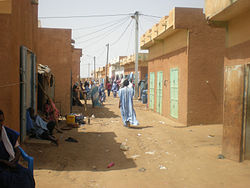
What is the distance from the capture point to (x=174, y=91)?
35.2ft

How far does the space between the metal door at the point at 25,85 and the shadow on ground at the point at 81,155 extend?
68 centimetres

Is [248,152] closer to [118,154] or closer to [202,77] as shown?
[118,154]

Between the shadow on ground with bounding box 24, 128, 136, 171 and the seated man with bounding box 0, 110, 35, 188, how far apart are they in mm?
1789

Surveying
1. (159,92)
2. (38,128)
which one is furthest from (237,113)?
(159,92)

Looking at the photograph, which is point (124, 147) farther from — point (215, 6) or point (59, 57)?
point (59, 57)

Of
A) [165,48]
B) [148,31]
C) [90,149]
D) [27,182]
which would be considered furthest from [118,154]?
[148,31]

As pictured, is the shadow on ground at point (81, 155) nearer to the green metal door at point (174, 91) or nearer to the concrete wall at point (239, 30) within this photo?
the concrete wall at point (239, 30)

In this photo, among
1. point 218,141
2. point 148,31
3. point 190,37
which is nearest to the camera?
point 218,141

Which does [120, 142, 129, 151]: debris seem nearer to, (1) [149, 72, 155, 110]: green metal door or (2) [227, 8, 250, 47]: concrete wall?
Answer: (2) [227, 8, 250, 47]: concrete wall

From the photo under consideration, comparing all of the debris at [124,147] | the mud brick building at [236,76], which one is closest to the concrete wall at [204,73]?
the mud brick building at [236,76]

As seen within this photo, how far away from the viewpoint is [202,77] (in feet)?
31.3

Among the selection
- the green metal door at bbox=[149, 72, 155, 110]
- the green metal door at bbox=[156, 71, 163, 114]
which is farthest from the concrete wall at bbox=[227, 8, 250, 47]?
the green metal door at bbox=[149, 72, 155, 110]

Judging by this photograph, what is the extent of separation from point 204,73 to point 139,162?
5.13 meters

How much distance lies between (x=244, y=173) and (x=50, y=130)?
4.94 metres
